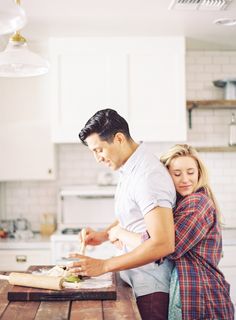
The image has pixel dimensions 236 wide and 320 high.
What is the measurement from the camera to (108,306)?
1897 mm

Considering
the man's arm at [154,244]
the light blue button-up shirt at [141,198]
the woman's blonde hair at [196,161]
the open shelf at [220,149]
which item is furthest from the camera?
the open shelf at [220,149]

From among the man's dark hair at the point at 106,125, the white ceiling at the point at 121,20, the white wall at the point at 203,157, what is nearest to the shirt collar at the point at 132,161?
the man's dark hair at the point at 106,125

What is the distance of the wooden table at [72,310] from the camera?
1.78 metres

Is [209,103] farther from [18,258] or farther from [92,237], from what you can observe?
[92,237]

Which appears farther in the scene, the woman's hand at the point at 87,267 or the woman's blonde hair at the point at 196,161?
the woman's blonde hair at the point at 196,161

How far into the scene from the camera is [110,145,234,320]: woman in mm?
2062

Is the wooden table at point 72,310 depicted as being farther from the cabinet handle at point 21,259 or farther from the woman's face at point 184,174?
the cabinet handle at point 21,259

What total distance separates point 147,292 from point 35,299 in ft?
1.61

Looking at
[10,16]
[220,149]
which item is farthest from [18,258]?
[10,16]

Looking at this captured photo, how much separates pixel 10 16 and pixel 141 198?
Answer: 857mm

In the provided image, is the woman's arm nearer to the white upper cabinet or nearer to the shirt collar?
the shirt collar

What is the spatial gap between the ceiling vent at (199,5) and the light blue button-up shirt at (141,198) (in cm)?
144

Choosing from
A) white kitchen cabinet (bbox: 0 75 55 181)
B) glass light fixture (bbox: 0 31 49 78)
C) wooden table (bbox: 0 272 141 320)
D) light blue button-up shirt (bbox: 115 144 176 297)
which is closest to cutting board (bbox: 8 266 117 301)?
wooden table (bbox: 0 272 141 320)

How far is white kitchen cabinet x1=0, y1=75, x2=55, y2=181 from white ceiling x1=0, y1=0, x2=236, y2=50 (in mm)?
500
